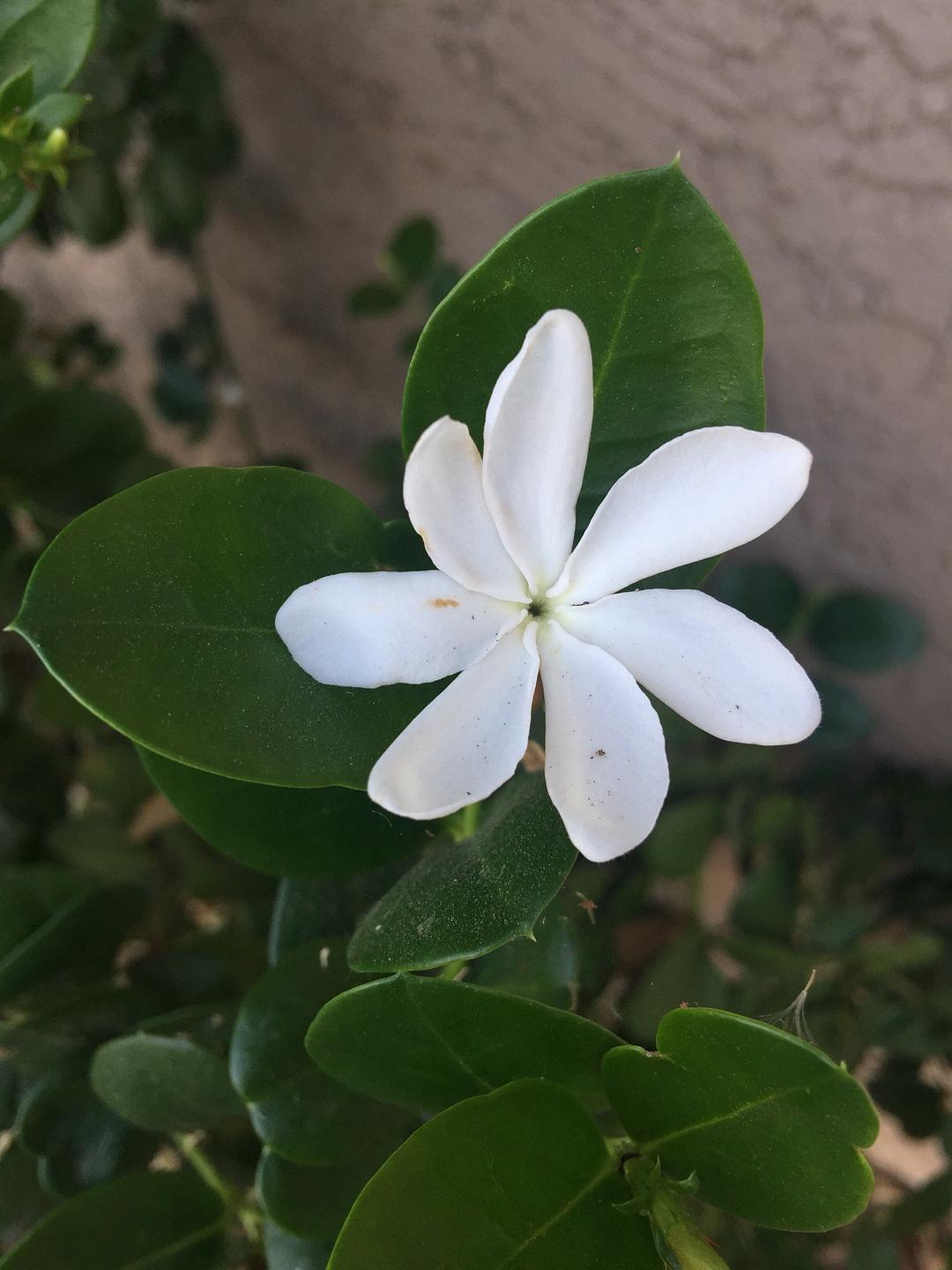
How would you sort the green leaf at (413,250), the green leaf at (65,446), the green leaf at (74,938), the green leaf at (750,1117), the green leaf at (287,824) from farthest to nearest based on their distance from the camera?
the green leaf at (413,250) → the green leaf at (65,446) → the green leaf at (74,938) → the green leaf at (287,824) → the green leaf at (750,1117)

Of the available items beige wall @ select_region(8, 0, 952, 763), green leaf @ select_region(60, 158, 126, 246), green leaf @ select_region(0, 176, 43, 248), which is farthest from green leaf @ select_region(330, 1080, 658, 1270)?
green leaf @ select_region(60, 158, 126, 246)

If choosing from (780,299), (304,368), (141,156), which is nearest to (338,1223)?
(780,299)

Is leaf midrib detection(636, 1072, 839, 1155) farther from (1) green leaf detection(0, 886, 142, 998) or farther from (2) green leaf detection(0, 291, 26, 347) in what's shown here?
(2) green leaf detection(0, 291, 26, 347)

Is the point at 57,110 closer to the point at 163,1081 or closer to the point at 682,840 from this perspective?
the point at 163,1081

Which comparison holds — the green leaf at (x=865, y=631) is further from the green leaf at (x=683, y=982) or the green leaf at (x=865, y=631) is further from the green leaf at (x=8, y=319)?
the green leaf at (x=8, y=319)

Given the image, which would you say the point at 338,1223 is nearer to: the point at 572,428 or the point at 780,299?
the point at 572,428

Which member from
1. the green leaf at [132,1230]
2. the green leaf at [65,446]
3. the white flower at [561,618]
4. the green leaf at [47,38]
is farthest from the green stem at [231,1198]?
the green leaf at [47,38]
